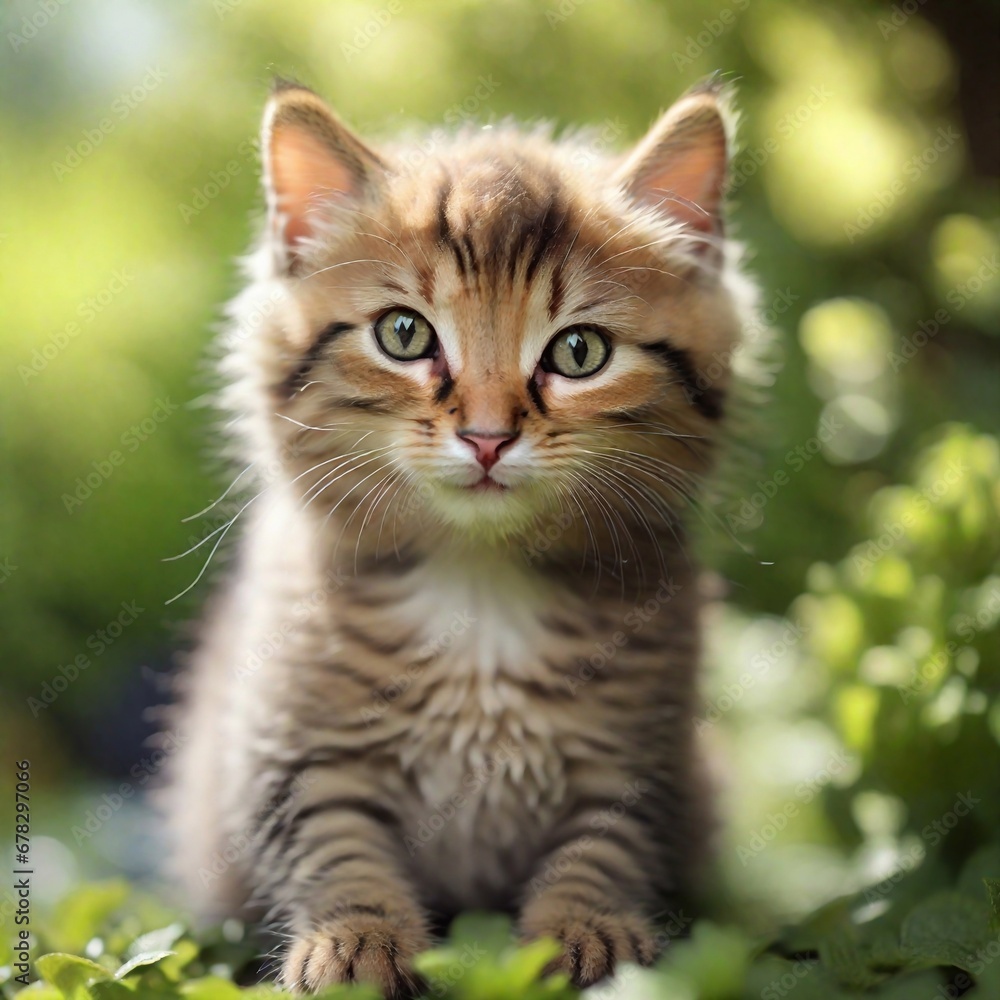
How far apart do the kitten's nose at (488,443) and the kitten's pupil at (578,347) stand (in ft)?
0.38

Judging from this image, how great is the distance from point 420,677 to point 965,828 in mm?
587

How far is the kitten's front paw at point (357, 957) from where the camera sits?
36.4 inches

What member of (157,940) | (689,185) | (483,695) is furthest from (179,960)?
(689,185)

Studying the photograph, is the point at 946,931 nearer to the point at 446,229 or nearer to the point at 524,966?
the point at 524,966

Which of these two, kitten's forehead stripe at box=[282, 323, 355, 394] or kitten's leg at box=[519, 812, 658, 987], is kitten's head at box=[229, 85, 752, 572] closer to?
kitten's forehead stripe at box=[282, 323, 355, 394]

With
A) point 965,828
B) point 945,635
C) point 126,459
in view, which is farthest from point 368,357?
point 126,459

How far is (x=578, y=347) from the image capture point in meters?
1.02

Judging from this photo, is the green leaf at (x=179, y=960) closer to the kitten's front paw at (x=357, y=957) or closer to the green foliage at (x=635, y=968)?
the green foliage at (x=635, y=968)

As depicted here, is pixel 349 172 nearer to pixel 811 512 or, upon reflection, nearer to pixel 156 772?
pixel 156 772

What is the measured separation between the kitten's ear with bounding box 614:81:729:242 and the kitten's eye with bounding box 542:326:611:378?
0.60 feet

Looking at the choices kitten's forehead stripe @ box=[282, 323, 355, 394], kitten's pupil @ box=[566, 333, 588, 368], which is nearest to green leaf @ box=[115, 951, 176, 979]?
kitten's forehead stripe @ box=[282, 323, 355, 394]

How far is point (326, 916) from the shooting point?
1.01m

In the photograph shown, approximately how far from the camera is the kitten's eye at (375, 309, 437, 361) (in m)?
1.01

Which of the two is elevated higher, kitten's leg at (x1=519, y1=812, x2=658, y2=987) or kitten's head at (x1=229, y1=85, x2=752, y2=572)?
kitten's head at (x1=229, y1=85, x2=752, y2=572)
